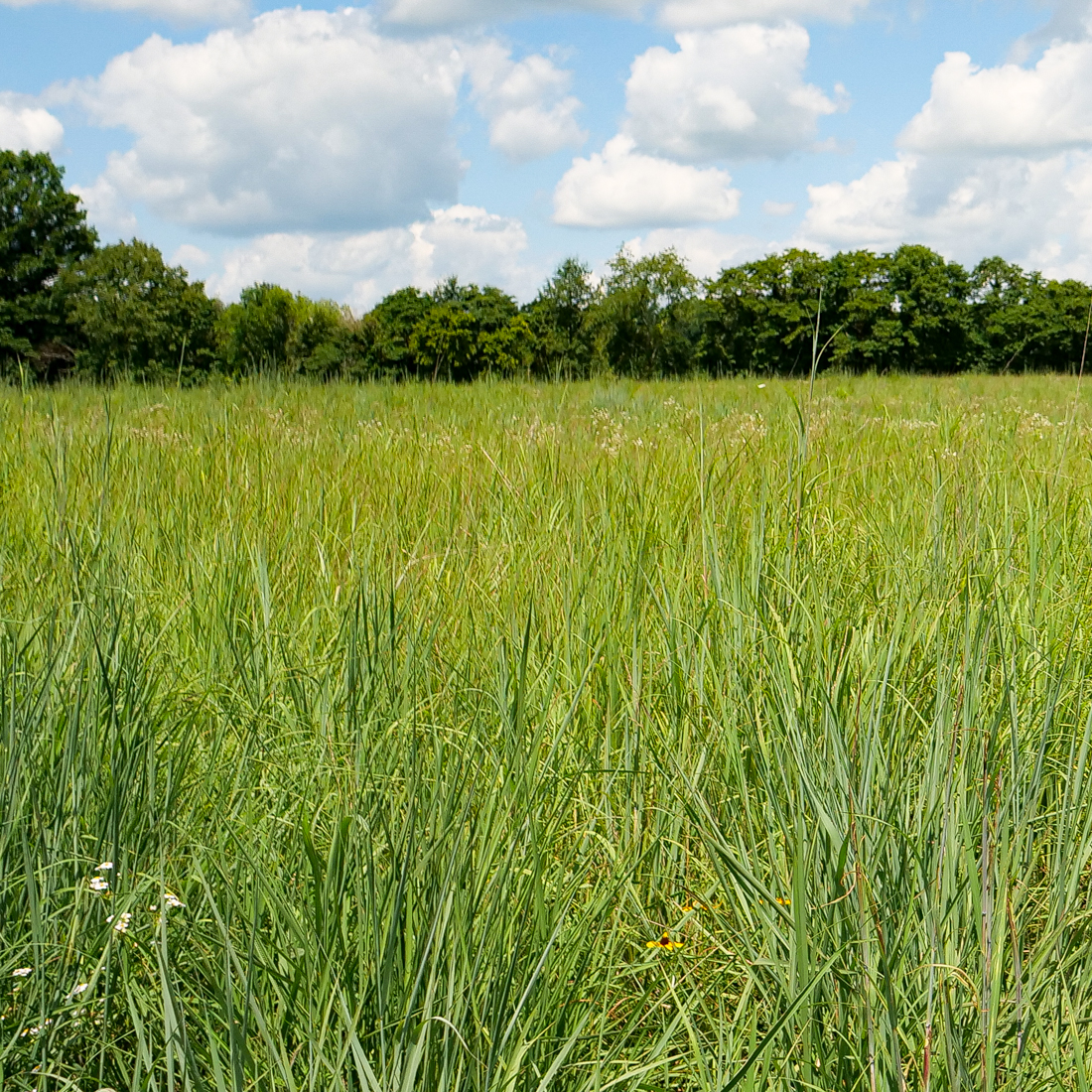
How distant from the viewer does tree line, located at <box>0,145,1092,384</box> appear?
24312 millimetres

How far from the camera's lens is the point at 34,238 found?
1361 inches

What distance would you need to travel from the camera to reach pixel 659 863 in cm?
126

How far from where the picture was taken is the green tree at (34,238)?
32656 mm

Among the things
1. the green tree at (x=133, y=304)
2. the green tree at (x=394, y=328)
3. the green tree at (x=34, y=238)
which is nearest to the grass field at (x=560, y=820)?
the green tree at (x=394, y=328)

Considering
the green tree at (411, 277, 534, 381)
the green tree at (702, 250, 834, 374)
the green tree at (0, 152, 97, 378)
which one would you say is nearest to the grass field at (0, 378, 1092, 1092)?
the green tree at (411, 277, 534, 381)

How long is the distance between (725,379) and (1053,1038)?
8.27 m

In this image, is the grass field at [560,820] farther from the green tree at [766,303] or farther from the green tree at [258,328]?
the green tree at [766,303]

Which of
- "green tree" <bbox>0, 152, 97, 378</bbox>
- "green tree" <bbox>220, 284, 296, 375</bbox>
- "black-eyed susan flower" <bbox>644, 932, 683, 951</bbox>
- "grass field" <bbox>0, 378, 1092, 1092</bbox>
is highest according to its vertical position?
"green tree" <bbox>0, 152, 97, 378</bbox>

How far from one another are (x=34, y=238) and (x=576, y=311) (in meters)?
23.1

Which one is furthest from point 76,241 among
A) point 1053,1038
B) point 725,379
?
point 1053,1038

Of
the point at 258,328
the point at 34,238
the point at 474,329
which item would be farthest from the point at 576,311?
the point at 34,238

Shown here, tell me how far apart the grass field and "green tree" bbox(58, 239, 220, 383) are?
22.1 m

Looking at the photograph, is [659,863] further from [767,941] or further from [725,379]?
[725,379]

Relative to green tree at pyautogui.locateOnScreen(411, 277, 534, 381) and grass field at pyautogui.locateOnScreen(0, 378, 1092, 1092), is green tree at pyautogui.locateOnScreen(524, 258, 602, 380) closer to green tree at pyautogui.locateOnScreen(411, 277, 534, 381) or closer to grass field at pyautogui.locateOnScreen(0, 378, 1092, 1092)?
green tree at pyautogui.locateOnScreen(411, 277, 534, 381)
